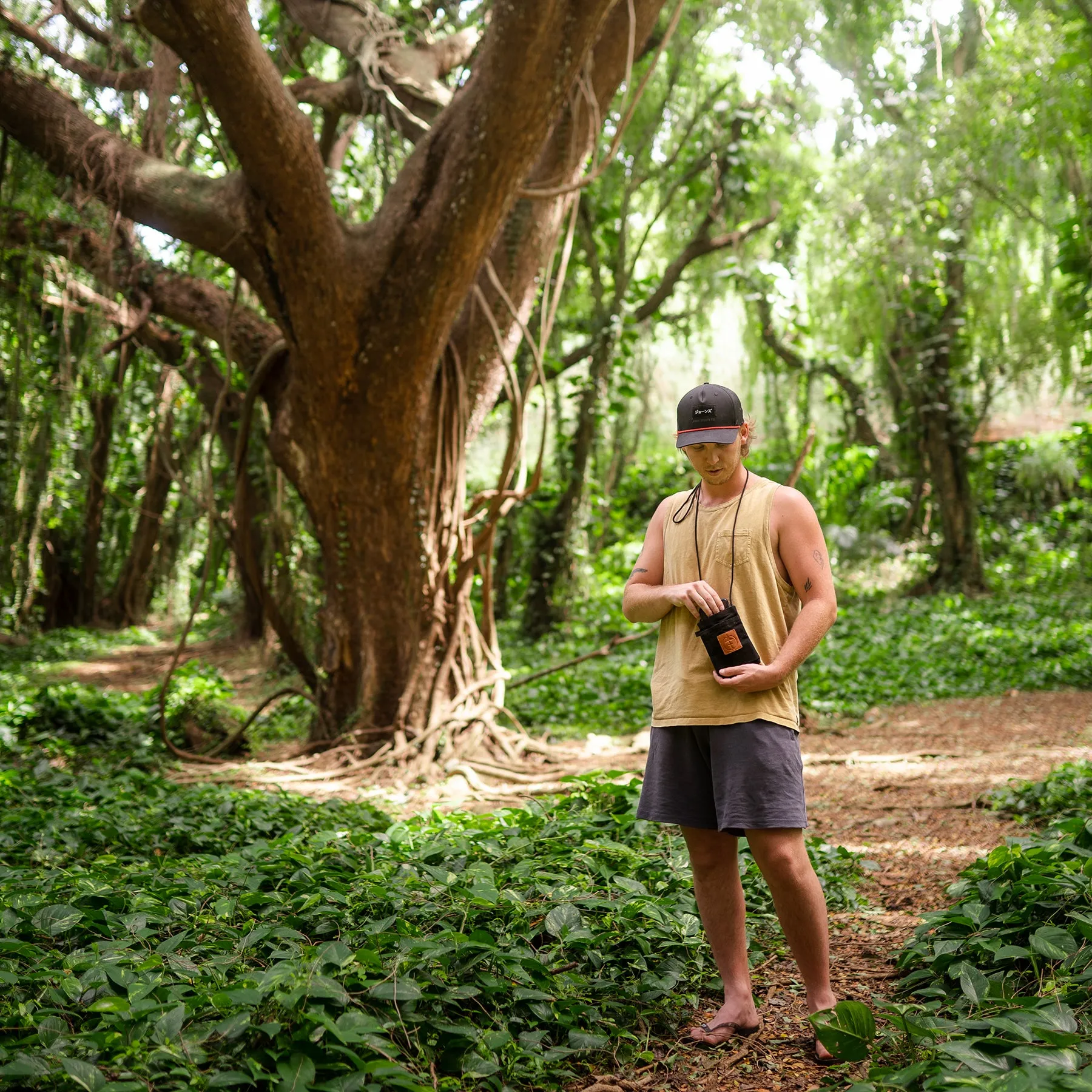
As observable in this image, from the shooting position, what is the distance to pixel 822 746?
246 inches

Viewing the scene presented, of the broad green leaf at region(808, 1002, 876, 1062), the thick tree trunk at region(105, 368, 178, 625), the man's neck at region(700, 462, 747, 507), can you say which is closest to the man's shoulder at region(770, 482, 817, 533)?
the man's neck at region(700, 462, 747, 507)

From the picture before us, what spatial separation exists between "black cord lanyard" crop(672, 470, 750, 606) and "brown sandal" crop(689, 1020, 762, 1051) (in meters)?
1.06

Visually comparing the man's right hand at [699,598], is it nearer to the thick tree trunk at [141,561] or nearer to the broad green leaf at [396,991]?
the broad green leaf at [396,991]

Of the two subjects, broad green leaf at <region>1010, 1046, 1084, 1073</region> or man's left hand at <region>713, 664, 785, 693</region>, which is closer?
broad green leaf at <region>1010, 1046, 1084, 1073</region>

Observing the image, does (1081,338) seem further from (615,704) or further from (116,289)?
(116,289)

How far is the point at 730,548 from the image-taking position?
2.55 metres

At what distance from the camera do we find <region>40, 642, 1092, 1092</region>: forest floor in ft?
7.86

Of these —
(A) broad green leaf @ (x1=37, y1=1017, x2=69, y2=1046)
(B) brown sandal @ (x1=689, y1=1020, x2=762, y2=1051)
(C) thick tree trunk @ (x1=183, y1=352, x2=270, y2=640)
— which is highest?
(C) thick tree trunk @ (x1=183, y1=352, x2=270, y2=640)

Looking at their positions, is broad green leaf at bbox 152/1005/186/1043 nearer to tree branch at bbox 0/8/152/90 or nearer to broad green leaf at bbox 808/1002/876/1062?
broad green leaf at bbox 808/1002/876/1062

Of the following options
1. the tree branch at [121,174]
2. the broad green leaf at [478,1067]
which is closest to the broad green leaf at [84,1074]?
the broad green leaf at [478,1067]

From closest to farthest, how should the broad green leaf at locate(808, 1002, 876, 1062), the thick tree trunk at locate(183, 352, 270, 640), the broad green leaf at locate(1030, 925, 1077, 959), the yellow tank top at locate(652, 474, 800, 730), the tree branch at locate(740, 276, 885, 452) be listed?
the broad green leaf at locate(808, 1002, 876, 1062) → the broad green leaf at locate(1030, 925, 1077, 959) → the yellow tank top at locate(652, 474, 800, 730) → the thick tree trunk at locate(183, 352, 270, 640) → the tree branch at locate(740, 276, 885, 452)

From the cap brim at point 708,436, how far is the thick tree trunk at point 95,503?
10.5 m

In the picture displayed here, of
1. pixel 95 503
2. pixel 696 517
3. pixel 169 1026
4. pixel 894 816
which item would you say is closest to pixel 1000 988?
pixel 696 517

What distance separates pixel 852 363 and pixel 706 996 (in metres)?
12.2
